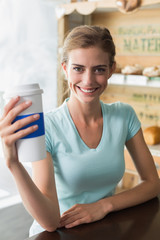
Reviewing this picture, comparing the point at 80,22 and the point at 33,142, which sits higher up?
the point at 80,22

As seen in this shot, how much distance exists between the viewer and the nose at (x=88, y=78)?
102 centimetres

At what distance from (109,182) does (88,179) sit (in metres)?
0.10

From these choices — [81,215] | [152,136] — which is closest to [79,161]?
[81,215]

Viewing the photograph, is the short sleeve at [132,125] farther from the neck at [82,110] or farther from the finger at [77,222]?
the finger at [77,222]

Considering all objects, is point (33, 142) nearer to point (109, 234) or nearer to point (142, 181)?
point (109, 234)

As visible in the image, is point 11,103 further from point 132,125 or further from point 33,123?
point 132,125

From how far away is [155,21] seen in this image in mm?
2369

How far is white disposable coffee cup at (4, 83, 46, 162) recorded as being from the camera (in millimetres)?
626

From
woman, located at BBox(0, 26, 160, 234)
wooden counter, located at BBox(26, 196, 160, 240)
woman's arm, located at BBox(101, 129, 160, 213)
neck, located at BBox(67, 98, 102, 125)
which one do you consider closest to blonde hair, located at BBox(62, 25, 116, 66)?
woman, located at BBox(0, 26, 160, 234)

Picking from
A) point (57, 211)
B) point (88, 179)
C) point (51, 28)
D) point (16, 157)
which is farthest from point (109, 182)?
point (51, 28)

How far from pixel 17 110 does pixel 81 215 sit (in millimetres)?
378

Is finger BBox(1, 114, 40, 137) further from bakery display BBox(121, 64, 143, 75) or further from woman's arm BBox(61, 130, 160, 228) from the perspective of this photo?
bakery display BBox(121, 64, 143, 75)

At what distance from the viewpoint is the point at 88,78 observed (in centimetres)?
102

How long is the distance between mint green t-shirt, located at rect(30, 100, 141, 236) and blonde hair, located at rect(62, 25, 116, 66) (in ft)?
0.80
